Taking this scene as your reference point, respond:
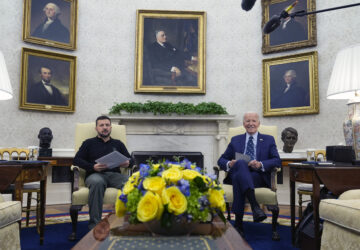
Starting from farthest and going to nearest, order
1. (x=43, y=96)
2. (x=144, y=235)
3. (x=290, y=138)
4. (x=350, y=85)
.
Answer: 1. (x=43, y=96)
2. (x=290, y=138)
3. (x=350, y=85)
4. (x=144, y=235)

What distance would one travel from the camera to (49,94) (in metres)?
5.88

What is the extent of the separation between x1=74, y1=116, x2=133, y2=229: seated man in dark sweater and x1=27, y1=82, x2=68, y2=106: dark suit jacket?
2.45m

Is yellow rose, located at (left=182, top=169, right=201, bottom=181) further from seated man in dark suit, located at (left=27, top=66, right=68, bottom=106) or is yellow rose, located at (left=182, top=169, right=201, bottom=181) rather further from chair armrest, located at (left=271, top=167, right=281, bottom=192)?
seated man in dark suit, located at (left=27, top=66, right=68, bottom=106)

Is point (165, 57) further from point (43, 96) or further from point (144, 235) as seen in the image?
point (144, 235)

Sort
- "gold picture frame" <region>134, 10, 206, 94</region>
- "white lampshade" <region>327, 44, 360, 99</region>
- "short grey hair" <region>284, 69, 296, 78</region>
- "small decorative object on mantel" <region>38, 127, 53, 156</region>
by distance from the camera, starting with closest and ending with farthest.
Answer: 1. "white lampshade" <region>327, 44, 360, 99</region>
2. "small decorative object on mantel" <region>38, 127, 53, 156</region>
3. "short grey hair" <region>284, 69, 296, 78</region>
4. "gold picture frame" <region>134, 10, 206, 94</region>

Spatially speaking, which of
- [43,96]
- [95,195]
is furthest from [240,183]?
[43,96]

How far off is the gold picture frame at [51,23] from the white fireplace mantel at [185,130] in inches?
79.0

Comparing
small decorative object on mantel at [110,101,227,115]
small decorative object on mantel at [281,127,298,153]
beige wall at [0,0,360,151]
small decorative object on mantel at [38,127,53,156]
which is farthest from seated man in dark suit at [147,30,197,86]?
small decorative object on mantel at [38,127,53,156]

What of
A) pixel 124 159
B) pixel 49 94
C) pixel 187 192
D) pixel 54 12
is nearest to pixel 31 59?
pixel 49 94

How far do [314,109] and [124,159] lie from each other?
3.97 metres

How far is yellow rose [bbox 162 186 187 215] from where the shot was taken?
145cm

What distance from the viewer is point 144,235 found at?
158cm

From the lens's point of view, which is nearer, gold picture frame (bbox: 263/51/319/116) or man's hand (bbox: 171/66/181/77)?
gold picture frame (bbox: 263/51/319/116)

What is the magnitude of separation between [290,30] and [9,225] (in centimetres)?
582
